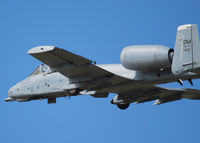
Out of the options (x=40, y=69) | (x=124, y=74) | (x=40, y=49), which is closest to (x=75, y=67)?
(x=40, y=49)

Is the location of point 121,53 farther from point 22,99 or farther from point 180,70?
point 22,99

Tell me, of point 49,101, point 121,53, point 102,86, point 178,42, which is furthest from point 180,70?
point 49,101

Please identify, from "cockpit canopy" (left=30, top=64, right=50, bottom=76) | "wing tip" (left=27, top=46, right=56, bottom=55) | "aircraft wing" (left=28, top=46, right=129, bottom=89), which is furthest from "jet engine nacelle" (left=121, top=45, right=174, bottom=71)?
"cockpit canopy" (left=30, top=64, right=50, bottom=76)

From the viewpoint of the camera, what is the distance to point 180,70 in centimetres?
2291

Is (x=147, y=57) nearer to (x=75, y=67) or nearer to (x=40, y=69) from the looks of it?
(x=75, y=67)

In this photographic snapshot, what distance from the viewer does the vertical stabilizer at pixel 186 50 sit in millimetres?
22312

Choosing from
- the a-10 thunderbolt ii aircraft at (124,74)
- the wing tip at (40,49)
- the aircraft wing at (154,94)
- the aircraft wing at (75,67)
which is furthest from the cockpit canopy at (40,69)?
the wing tip at (40,49)

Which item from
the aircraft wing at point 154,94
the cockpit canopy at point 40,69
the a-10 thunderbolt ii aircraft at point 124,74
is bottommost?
the aircraft wing at point 154,94

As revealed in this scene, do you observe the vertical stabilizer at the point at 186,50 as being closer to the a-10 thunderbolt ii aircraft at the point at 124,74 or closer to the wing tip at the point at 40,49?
the a-10 thunderbolt ii aircraft at the point at 124,74

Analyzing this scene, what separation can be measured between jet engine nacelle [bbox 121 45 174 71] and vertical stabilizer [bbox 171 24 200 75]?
2.53ft

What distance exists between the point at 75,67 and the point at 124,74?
300cm

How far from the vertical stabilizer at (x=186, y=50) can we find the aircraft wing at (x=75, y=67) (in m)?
4.48

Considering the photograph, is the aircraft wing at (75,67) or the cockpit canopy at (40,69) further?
the cockpit canopy at (40,69)

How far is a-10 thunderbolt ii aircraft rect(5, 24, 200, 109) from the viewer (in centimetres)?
2283
